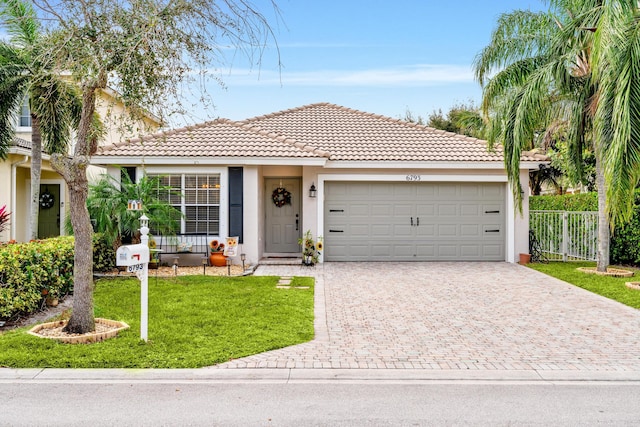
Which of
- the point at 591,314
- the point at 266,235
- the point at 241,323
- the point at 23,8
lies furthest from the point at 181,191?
the point at 591,314

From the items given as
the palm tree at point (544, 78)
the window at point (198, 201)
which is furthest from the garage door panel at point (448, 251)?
the window at point (198, 201)

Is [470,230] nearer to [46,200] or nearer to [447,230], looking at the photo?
[447,230]

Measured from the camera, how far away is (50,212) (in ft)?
62.0

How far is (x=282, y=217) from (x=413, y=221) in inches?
149

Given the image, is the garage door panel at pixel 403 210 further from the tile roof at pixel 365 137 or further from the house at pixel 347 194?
the tile roof at pixel 365 137

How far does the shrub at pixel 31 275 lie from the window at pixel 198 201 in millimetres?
4462

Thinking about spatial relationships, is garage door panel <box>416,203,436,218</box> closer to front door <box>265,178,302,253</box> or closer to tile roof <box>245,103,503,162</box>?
tile roof <box>245,103,503,162</box>

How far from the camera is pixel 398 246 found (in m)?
15.6

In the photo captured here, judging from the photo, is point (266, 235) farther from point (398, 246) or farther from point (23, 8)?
point (23, 8)

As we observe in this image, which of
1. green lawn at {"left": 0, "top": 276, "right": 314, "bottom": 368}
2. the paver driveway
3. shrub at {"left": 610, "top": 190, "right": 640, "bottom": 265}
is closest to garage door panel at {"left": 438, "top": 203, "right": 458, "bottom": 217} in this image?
the paver driveway

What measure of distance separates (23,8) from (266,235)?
8.22m

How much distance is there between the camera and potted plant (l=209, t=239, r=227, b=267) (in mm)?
13747

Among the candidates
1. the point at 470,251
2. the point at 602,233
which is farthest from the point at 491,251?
the point at 602,233

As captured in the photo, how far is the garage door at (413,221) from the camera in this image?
15484 mm
